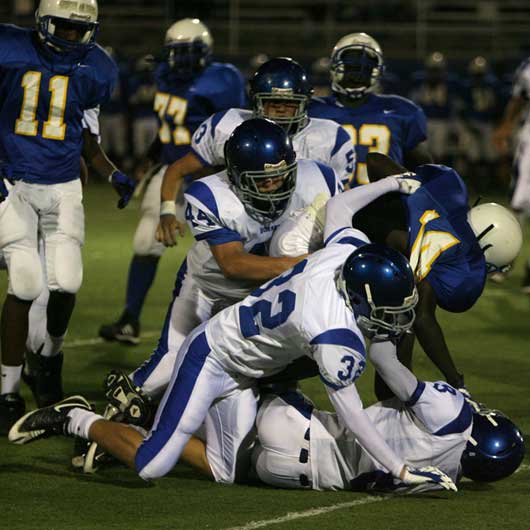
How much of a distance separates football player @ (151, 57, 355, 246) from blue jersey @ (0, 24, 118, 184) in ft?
1.65

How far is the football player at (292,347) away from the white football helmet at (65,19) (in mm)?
1138

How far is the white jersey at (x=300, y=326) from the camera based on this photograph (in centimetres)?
390

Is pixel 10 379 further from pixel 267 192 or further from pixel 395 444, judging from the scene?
pixel 395 444

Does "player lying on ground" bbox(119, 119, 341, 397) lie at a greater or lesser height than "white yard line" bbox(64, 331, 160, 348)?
greater

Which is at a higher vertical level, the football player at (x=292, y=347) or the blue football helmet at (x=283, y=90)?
the blue football helmet at (x=283, y=90)

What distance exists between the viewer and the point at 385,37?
1647 centimetres

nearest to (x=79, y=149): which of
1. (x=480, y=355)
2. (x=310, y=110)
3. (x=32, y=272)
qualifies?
(x=32, y=272)

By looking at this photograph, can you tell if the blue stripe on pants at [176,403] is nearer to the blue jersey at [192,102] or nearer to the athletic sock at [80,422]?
the athletic sock at [80,422]

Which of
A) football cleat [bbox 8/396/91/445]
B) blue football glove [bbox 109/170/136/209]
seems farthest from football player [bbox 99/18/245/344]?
football cleat [bbox 8/396/91/445]

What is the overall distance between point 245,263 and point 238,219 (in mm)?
173

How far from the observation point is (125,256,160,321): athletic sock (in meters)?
6.84

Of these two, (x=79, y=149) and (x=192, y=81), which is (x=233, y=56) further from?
(x=79, y=149)

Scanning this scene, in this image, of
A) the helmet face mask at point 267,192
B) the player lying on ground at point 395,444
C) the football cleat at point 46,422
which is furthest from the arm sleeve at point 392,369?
the football cleat at point 46,422

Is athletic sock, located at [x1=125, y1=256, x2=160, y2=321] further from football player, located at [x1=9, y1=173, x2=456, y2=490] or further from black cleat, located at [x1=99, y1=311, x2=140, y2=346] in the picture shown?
football player, located at [x1=9, y1=173, x2=456, y2=490]
